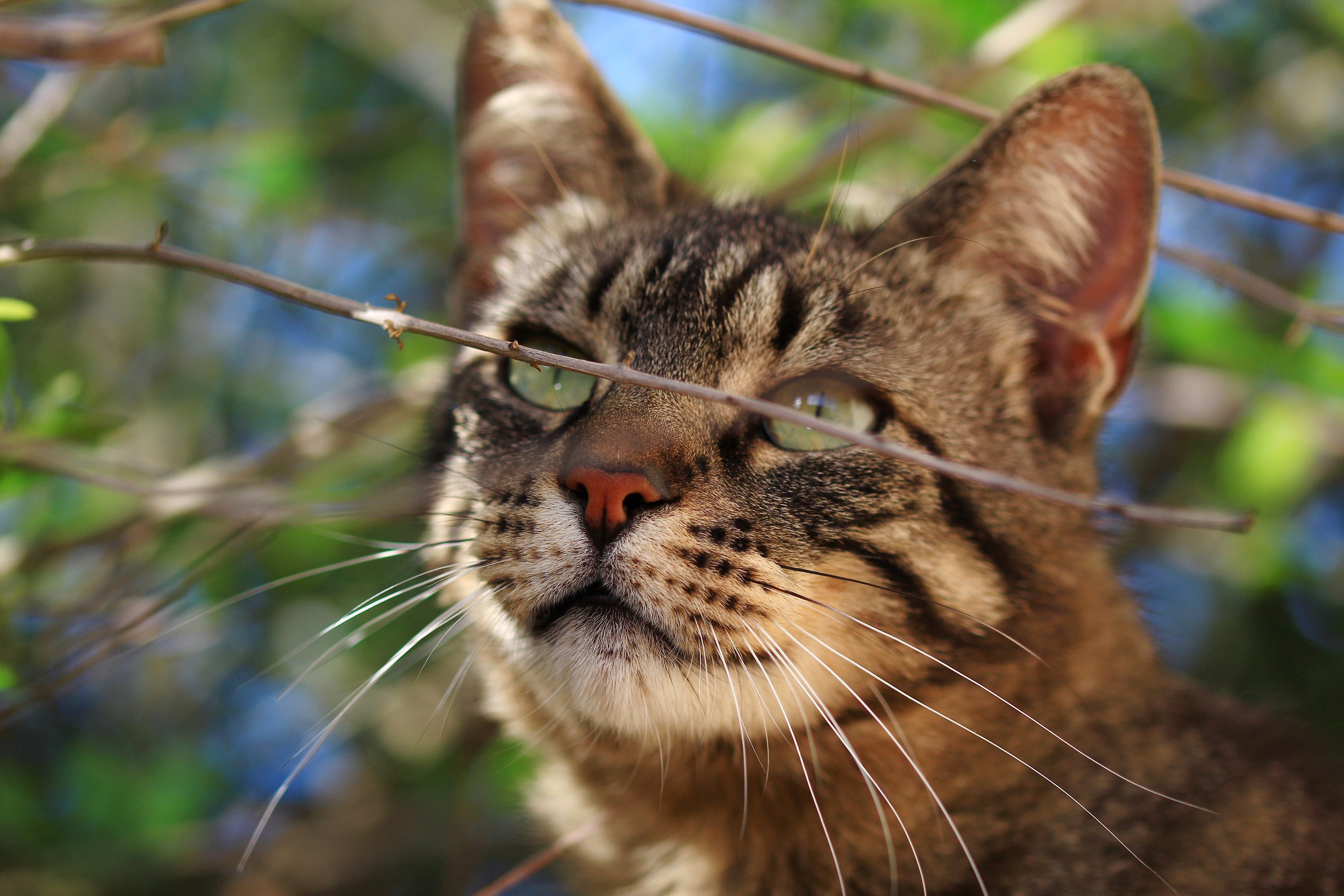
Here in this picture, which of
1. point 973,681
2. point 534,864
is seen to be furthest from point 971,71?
point 534,864

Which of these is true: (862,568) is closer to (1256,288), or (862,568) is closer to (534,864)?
(534,864)

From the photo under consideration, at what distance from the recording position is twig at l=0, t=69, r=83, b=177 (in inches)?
88.8

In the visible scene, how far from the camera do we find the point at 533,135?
90.3 inches

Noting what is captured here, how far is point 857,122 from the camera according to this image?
271 centimetres

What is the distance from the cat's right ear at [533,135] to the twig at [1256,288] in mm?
1178

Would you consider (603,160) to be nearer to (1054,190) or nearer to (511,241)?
(511,241)

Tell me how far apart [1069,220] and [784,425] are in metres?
0.71

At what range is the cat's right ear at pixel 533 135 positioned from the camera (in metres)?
2.17

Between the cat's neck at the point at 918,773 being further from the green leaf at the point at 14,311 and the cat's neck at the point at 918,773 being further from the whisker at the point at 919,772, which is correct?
the green leaf at the point at 14,311

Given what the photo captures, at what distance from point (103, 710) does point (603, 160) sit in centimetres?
237

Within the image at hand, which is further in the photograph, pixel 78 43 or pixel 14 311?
pixel 14 311

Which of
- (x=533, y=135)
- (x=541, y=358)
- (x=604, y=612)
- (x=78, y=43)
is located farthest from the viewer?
(x=533, y=135)

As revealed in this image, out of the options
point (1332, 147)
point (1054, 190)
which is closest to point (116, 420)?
point (1054, 190)

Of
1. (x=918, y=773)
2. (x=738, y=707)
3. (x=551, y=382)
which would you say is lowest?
(x=918, y=773)
